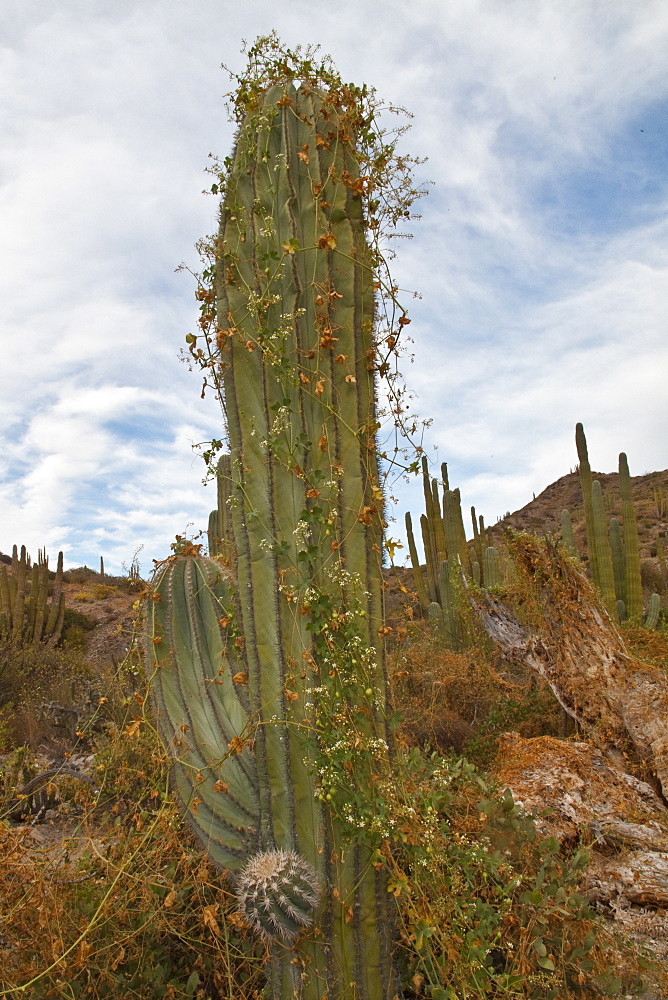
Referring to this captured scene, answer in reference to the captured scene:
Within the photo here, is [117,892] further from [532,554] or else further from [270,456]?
[532,554]

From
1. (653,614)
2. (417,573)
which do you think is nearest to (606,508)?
(417,573)

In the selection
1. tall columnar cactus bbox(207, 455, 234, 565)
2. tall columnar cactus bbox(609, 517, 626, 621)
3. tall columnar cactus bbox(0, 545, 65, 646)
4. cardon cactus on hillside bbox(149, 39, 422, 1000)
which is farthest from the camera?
tall columnar cactus bbox(0, 545, 65, 646)

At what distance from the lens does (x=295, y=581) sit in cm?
221

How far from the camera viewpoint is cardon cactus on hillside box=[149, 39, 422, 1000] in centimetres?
208

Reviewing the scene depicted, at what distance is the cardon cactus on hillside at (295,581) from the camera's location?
208 cm

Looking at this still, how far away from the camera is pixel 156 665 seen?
250cm

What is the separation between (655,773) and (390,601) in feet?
44.2

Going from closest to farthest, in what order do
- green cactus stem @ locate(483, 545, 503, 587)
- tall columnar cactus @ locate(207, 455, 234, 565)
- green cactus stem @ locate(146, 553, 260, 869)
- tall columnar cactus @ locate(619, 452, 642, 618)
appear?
1. green cactus stem @ locate(146, 553, 260, 869)
2. tall columnar cactus @ locate(207, 455, 234, 565)
3. tall columnar cactus @ locate(619, 452, 642, 618)
4. green cactus stem @ locate(483, 545, 503, 587)

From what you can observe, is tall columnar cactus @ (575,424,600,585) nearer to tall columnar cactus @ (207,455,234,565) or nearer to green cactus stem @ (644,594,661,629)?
green cactus stem @ (644,594,661,629)

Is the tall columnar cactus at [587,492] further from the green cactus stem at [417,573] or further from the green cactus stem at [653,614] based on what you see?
the green cactus stem at [417,573]

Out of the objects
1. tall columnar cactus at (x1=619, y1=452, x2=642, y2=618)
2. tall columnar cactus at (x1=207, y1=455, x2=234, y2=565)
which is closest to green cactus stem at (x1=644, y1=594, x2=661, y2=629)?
tall columnar cactus at (x1=619, y1=452, x2=642, y2=618)

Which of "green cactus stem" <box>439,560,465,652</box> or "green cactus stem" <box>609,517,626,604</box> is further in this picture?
"green cactus stem" <box>609,517,626,604</box>

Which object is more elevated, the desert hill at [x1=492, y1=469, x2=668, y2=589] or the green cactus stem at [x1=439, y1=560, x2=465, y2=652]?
the desert hill at [x1=492, y1=469, x2=668, y2=589]

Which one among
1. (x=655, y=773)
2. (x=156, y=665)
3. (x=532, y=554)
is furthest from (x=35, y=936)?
(x=532, y=554)
